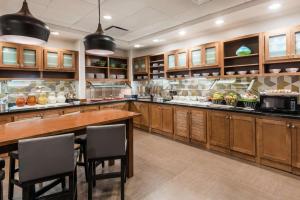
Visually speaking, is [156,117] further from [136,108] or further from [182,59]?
[182,59]

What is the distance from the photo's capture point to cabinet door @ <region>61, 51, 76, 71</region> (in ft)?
15.0

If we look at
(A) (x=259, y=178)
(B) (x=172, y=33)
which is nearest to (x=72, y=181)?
(A) (x=259, y=178)

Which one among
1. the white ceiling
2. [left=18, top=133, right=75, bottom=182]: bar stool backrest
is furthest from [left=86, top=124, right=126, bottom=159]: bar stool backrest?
the white ceiling

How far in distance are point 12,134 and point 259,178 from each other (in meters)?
3.15

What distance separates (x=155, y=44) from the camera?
5.37 m

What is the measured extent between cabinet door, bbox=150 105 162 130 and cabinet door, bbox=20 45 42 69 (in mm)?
3052

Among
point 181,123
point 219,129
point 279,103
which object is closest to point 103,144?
point 219,129

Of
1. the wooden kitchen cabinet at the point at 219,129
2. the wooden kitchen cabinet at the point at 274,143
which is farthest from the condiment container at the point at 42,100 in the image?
the wooden kitchen cabinet at the point at 274,143

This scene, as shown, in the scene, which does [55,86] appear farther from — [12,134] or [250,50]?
[250,50]

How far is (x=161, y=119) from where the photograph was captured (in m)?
4.61

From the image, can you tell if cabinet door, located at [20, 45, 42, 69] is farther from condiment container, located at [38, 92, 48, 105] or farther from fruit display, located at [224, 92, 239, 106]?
fruit display, located at [224, 92, 239, 106]

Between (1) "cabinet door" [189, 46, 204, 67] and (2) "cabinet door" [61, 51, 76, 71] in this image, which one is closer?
(1) "cabinet door" [189, 46, 204, 67]

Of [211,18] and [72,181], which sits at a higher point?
[211,18]

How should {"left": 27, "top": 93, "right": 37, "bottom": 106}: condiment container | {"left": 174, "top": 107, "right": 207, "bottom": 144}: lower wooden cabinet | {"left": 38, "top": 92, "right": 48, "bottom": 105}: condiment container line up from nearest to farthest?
{"left": 174, "top": 107, "right": 207, "bottom": 144}: lower wooden cabinet
{"left": 27, "top": 93, "right": 37, "bottom": 106}: condiment container
{"left": 38, "top": 92, "right": 48, "bottom": 105}: condiment container
